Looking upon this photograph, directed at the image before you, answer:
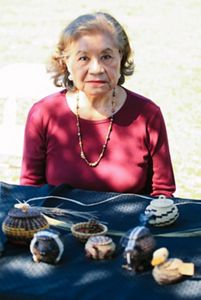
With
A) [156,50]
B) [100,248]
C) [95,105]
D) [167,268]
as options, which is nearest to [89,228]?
[100,248]

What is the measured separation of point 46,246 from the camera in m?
1.72

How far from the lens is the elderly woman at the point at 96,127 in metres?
2.44

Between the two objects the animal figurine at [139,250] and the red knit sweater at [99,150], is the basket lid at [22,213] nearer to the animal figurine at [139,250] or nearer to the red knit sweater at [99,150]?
the animal figurine at [139,250]

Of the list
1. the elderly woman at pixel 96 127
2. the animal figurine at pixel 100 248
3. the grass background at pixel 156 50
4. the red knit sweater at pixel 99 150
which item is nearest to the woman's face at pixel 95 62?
the elderly woman at pixel 96 127

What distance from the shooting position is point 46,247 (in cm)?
171

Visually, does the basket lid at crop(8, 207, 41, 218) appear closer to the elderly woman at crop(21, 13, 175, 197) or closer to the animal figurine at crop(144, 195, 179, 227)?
the animal figurine at crop(144, 195, 179, 227)

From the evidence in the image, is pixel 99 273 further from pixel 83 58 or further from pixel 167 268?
pixel 83 58

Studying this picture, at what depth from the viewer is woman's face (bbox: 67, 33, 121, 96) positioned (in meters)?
2.39

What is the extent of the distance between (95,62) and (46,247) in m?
0.83

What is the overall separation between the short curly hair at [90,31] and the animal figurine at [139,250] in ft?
3.02

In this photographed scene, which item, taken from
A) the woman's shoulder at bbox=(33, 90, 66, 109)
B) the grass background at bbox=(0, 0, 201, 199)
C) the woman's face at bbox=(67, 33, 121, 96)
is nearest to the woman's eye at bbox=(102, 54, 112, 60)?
the woman's face at bbox=(67, 33, 121, 96)

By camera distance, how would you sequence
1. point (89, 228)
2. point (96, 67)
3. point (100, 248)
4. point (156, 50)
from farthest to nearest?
point (156, 50)
point (96, 67)
point (89, 228)
point (100, 248)

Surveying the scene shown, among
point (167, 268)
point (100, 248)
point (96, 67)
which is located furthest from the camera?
point (96, 67)

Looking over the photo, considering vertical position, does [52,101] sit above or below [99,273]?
above
